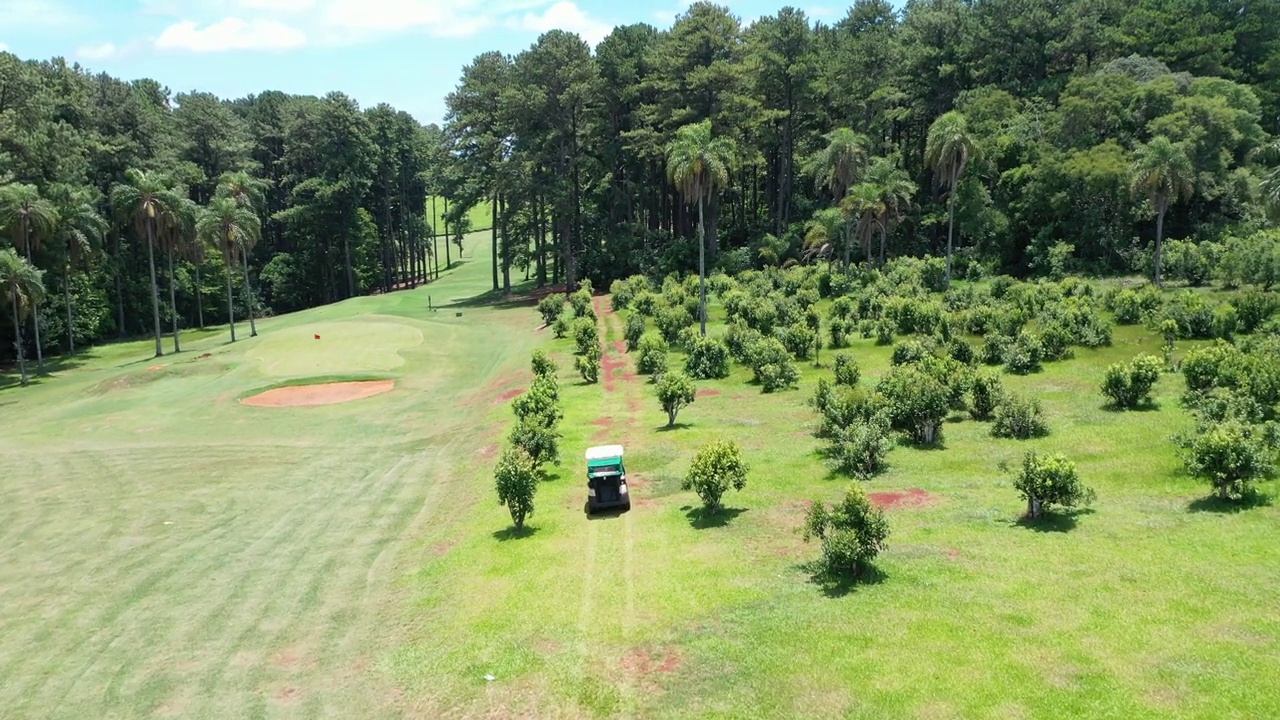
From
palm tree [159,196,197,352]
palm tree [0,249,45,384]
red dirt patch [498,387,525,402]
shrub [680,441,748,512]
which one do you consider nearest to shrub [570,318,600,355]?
red dirt patch [498,387,525,402]

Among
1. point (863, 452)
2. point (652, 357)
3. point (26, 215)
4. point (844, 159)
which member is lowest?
point (863, 452)

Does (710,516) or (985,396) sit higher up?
(985,396)

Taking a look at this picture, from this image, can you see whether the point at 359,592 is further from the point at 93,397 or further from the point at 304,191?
the point at 304,191

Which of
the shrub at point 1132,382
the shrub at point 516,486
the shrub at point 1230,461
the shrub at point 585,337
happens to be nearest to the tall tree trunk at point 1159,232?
the shrub at point 1132,382

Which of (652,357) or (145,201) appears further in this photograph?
(145,201)

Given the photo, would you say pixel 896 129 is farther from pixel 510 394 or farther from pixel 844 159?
pixel 510 394

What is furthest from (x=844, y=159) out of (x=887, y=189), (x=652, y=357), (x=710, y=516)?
(x=710, y=516)
